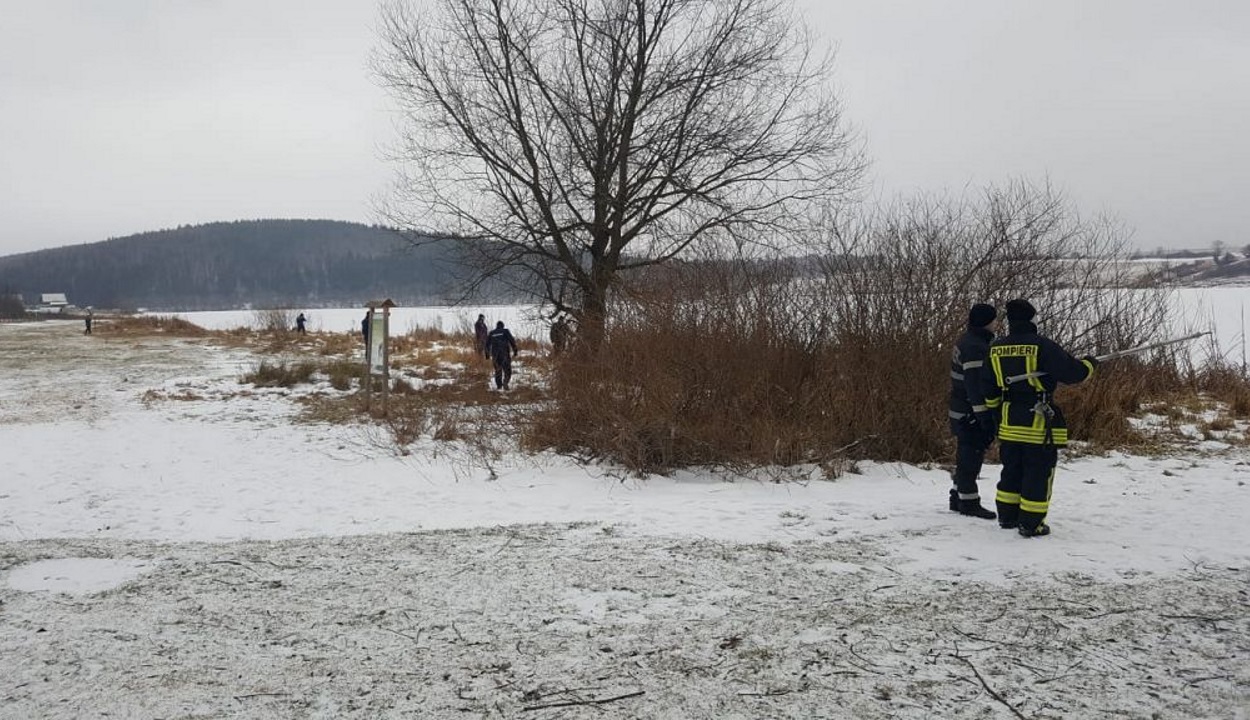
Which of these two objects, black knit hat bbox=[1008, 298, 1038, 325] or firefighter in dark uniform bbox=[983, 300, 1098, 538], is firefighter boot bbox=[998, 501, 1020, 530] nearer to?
firefighter in dark uniform bbox=[983, 300, 1098, 538]

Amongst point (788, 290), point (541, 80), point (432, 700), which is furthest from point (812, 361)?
point (541, 80)

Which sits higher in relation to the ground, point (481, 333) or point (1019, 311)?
point (1019, 311)

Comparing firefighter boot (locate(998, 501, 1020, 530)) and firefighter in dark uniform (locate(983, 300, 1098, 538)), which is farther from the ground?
firefighter in dark uniform (locate(983, 300, 1098, 538))

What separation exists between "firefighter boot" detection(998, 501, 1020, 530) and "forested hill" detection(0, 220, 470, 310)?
480 ft

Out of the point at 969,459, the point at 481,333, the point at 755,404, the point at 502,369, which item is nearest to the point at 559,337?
the point at 755,404

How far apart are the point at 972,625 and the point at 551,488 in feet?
16.1

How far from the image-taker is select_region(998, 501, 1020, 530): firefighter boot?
597 centimetres

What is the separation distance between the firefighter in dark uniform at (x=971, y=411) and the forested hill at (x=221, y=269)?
145764 millimetres

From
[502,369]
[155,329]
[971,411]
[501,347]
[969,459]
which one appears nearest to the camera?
[969,459]

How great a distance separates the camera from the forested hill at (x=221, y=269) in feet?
536

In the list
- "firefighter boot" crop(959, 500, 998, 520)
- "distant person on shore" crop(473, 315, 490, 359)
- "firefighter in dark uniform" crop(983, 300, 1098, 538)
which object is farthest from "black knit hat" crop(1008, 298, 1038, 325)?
"distant person on shore" crop(473, 315, 490, 359)

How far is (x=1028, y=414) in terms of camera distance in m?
5.76

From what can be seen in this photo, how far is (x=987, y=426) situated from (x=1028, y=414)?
0.71 m

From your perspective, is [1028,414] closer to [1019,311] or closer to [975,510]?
[1019,311]
